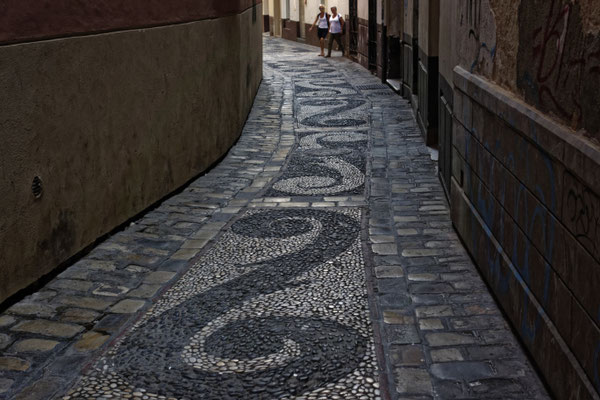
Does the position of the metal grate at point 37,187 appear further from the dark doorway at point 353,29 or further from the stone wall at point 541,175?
the dark doorway at point 353,29

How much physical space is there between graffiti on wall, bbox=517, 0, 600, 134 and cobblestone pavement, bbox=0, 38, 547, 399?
1.48 meters

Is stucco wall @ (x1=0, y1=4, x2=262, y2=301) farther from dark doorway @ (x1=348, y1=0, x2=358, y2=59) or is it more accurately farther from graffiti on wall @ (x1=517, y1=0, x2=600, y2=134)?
dark doorway @ (x1=348, y1=0, x2=358, y2=59)

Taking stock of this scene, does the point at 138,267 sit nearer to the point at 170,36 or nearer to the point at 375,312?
the point at 375,312

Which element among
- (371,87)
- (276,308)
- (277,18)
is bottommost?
(276,308)

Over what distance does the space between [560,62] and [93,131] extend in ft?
13.5

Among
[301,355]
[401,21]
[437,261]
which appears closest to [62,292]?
[301,355]

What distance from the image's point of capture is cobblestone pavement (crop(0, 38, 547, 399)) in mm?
4227

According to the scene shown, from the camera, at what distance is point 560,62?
12.4 ft

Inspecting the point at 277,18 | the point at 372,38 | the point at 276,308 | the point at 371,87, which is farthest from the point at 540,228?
the point at 277,18

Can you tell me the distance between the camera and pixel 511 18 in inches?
192

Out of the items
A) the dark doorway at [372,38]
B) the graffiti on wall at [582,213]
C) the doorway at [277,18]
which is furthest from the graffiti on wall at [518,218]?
the doorway at [277,18]

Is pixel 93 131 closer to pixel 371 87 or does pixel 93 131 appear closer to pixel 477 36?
pixel 477 36

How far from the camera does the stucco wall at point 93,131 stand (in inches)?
213

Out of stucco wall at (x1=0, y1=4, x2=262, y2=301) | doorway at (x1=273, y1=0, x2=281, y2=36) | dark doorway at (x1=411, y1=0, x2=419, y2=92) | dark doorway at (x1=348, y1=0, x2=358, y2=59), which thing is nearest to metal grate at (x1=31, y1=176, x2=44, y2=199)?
stucco wall at (x1=0, y1=4, x2=262, y2=301)
